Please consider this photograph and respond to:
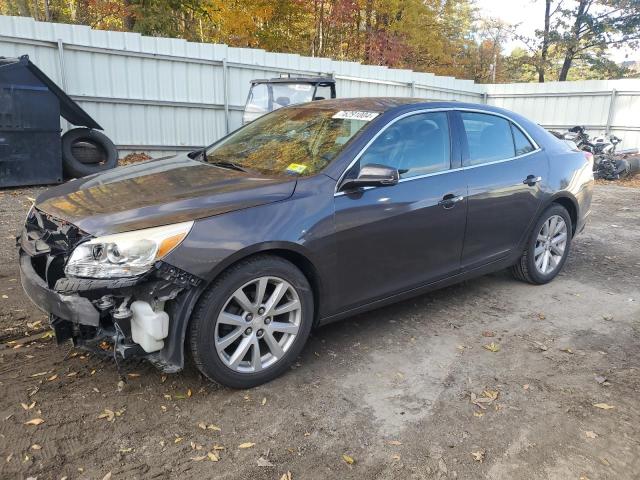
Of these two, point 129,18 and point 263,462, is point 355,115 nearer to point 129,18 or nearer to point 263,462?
point 263,462

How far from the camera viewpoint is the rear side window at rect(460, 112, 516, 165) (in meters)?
4.12

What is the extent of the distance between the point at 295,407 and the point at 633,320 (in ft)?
10.2

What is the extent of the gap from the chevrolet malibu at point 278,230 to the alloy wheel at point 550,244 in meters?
0.36

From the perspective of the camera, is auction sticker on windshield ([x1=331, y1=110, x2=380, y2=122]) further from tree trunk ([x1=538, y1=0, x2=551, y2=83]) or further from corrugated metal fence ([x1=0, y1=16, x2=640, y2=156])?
tree trunk ([x1=538, y1=0, x2=551, y2=83])

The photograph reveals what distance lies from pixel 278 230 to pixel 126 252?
0.83 meters

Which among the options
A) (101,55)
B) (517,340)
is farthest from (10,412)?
(101,55)

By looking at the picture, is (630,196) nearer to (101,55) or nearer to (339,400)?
→ (339,400)

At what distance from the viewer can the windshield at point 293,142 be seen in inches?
135

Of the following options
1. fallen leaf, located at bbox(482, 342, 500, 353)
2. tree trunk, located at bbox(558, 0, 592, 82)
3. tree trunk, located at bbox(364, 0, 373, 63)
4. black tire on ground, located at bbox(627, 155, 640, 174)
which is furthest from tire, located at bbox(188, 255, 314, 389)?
tree trunk, located at bbox(558, 0, 592, 82)

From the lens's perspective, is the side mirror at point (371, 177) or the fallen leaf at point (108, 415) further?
the side mirror at point (371, 177)

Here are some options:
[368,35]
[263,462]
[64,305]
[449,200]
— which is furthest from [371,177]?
[368,35]

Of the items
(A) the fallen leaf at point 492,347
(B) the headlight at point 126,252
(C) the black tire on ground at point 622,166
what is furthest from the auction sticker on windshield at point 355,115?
(C) the black tire on ground at point 622,166

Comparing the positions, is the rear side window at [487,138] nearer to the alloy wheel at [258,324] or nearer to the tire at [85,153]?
the alloy wheel at [258,324]

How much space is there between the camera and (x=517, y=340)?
12.6 ft
